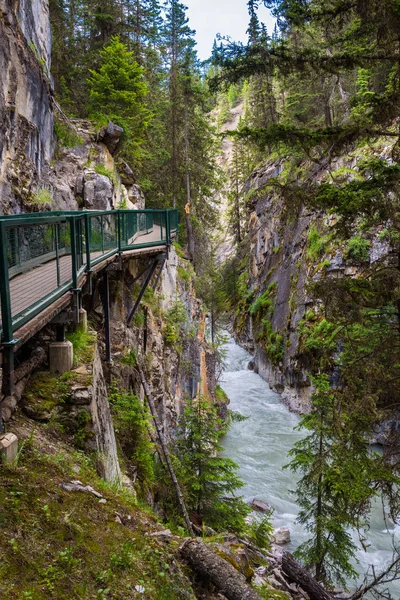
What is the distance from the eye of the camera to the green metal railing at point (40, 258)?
3389 mm

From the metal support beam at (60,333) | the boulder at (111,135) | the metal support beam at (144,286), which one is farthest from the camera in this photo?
the boulder at (111,135)

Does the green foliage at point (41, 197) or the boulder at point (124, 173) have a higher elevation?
the boulder at point (124, 173)

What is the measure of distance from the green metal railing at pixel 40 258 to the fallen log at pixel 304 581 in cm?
589

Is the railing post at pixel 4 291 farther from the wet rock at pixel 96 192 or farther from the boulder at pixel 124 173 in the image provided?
the boulder at pixel 124 173

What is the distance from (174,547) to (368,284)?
5.15 metres

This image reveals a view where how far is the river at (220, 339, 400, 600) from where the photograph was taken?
11.9 metres

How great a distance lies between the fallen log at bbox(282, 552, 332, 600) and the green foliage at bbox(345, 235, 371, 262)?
15680 mm

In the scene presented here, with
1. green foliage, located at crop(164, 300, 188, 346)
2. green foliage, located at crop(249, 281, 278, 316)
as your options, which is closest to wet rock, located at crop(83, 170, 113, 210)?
green foliage, located at crop(164, 300, 188, 346)

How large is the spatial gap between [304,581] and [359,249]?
16133mm

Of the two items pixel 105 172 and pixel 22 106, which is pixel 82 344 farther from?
pixel 105 172

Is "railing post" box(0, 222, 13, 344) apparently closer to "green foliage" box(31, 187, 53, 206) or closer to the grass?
the grass

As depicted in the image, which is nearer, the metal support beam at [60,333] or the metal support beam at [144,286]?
the metal support beam at [60,333]

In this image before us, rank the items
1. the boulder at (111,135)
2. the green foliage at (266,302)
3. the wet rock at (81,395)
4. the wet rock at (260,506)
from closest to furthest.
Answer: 1. the wet rock at (81,395)
2. the wet rock at (260,506)
3. the boulder at (111,135)
4. the green foliage at (266,302)

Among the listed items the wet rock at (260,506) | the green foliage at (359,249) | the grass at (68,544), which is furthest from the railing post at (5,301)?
the green foliage at (359,249)
